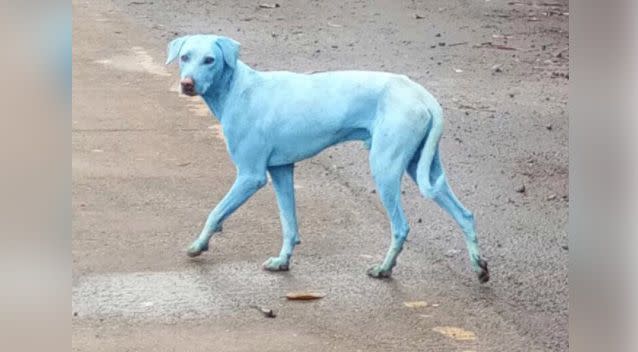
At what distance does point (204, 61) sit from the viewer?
3.51 meters

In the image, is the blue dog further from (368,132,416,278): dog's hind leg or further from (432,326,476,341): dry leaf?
(432,326,476,341): dry leaf

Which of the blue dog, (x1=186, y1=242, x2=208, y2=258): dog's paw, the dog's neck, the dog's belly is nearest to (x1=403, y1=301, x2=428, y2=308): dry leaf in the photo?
the blue dog

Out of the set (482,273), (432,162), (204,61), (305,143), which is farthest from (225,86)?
(482,273)

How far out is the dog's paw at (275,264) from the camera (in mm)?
3562

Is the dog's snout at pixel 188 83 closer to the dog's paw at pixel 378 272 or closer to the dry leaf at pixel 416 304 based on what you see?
the dog's paw at pixel 378 272

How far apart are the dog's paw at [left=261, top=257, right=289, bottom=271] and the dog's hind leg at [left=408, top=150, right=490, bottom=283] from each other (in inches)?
19.8

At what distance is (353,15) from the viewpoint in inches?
144

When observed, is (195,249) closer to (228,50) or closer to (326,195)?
(326,195)

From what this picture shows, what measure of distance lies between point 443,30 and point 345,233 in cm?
72

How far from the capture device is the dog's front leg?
11.6 feet

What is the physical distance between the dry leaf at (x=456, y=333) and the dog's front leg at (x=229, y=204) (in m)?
0.71

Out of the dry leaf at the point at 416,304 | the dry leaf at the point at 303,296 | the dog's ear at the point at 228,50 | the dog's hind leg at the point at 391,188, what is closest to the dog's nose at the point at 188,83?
the dog's ear at the point at 228,50
